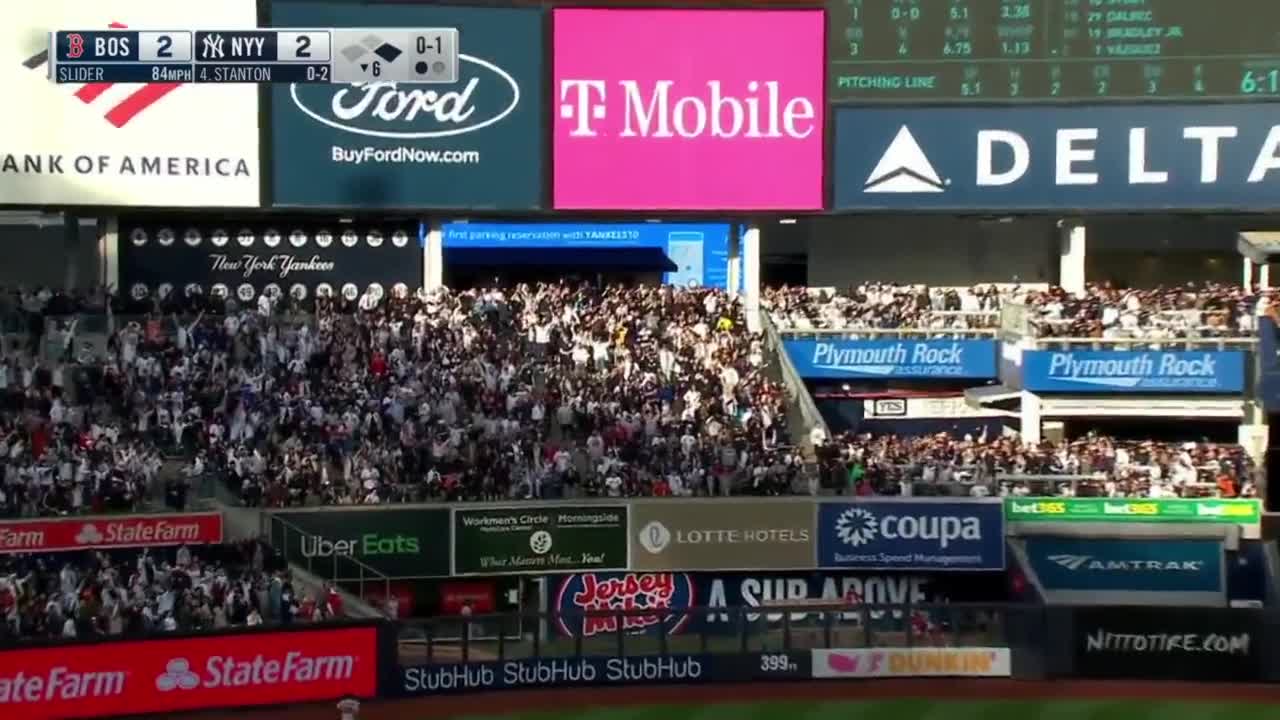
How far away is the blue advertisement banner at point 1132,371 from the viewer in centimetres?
3247

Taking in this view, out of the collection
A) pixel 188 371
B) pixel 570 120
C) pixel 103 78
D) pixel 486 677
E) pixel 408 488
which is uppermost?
pixel 570 120

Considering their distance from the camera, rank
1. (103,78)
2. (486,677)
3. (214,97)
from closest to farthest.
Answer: (103,78) → (486,677) → (214,97)

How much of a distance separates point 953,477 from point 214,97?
1479 centimetres

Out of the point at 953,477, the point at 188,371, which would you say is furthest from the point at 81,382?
the point at 953,477

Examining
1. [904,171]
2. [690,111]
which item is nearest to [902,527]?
[904,171]

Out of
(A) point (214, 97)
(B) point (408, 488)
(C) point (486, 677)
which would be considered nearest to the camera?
(C) point (486, 677)

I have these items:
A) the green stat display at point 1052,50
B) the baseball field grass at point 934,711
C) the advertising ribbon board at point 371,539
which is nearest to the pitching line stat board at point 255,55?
the baseball field grass at point 934,711

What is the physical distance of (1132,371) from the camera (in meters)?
32.6

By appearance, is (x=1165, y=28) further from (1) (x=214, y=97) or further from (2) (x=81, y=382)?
(2) (x=81, y=382)

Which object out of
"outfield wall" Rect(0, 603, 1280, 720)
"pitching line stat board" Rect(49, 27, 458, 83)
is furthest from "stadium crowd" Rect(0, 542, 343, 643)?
"pitching line stat board" Rect(49, 27, 458, 83)

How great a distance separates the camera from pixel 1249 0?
107 ft

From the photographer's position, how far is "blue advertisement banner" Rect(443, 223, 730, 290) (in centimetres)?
3594

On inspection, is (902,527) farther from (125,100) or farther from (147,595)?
(125,100)

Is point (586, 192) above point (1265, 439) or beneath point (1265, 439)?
above
